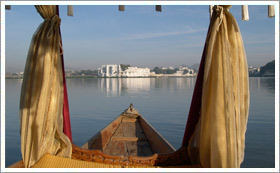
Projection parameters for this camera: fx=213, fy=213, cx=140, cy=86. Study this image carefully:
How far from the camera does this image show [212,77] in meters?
1.70

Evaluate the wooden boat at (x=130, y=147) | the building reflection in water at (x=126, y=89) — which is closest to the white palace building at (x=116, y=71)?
the building reflection in water at (x=126, y=89)

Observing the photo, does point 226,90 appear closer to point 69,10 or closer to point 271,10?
point 271,10

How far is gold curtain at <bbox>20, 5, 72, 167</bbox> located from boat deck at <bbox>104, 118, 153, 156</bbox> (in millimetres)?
1239

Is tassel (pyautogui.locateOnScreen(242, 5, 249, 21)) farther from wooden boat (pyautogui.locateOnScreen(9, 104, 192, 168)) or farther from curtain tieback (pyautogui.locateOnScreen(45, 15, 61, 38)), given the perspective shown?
curtain tieback (pyautogui.locateOnScreen(45, 15, 61, 38))

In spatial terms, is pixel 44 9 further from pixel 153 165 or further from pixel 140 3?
pixel 153 165

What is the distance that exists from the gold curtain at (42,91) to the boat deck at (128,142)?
1.24 m

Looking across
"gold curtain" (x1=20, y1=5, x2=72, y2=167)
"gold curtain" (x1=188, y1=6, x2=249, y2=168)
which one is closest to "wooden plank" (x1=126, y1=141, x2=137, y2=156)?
"gold curtain" (x1=20, y1=5, x2=72, y2=167)

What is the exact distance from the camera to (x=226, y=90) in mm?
1592

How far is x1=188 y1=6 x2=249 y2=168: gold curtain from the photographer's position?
5.18 feet

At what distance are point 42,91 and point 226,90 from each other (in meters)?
1.51

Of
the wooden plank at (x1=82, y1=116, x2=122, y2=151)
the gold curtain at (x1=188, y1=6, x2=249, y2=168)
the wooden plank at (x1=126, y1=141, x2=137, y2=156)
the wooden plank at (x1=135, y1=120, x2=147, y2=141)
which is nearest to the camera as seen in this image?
the gold curtain at (x1=188, y1=6, x2=249, y2=168)

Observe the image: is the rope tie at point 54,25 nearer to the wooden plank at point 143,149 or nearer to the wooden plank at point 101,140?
the wooden plank at point 101,140

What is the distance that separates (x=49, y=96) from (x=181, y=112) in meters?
9.78

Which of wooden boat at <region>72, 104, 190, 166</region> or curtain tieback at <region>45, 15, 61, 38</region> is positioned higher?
curtain tieback at <region>45, 15, 61, 38</region>
